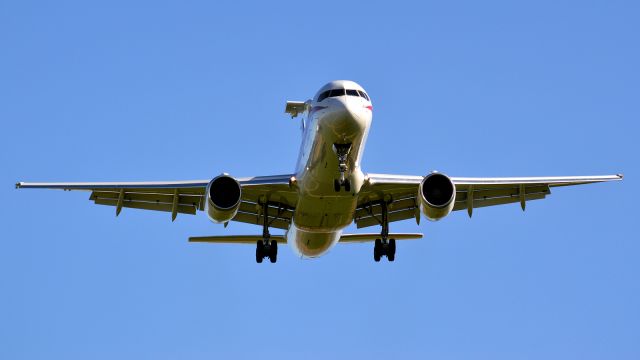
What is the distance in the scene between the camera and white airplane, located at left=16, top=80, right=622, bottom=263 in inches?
1142

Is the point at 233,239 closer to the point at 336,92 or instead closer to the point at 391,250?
the point at 391,250

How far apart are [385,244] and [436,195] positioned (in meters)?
3.79

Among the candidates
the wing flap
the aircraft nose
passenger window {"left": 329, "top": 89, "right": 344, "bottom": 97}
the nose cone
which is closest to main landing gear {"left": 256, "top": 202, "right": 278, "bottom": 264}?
the wing flap

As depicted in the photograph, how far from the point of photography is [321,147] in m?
29.2

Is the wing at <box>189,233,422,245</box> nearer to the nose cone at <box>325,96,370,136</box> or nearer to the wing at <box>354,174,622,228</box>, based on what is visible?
the wing at <box>354,174,622,228</box>

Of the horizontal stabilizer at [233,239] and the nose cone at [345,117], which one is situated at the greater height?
the nose cone at [345,117]

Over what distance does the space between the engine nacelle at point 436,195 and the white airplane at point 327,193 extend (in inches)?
1.1

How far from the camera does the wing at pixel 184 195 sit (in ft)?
103

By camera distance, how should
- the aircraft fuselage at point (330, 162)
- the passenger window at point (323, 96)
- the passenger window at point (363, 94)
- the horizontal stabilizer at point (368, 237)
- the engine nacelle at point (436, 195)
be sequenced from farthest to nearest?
1. the horizontal stabilizer at point (368, 237)
2. the engine nacelle at point (436, 195)
3. the passenger window at point (323, 96)
4. the passenger window at point (363, 94)
5. the aircraft fuselage at point (330, 162)

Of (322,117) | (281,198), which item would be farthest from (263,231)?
(322,117)

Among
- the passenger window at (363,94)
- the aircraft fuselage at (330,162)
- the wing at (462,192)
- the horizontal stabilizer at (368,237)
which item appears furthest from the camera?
the horizontal stabilizer at (368,237)

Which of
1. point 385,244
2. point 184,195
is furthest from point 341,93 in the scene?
point 184,195

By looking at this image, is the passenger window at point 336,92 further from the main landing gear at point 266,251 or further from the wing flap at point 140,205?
the wing flap at point 140,205

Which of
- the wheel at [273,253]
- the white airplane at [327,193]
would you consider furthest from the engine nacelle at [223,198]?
the wheel at [273,253]
